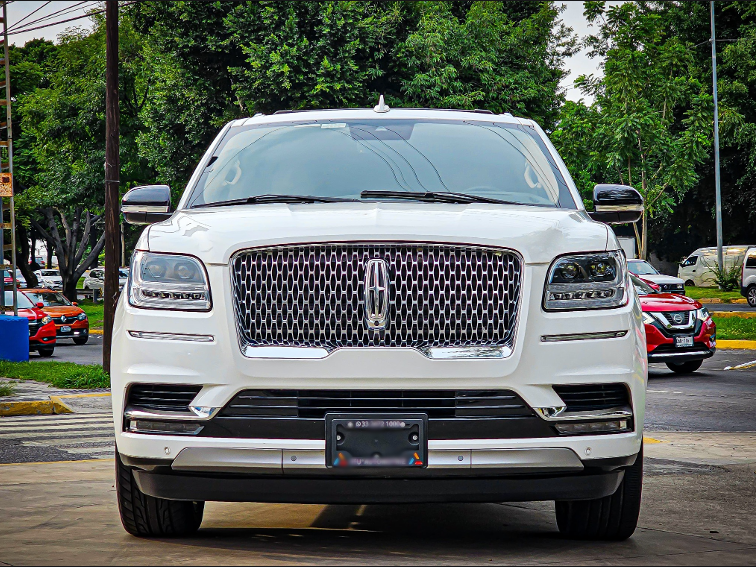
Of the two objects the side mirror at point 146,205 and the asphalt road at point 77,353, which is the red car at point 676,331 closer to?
the side mirror at point 146,205

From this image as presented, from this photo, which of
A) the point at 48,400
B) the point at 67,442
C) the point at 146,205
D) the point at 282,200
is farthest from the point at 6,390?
the point at 282,200

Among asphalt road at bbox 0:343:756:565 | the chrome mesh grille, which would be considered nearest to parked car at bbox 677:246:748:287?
asphalt road at bbox 0:343:756:565

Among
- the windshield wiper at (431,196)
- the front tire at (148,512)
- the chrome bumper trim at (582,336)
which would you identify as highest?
the windshield wiper at (431,196)

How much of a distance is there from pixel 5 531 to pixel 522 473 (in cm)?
272

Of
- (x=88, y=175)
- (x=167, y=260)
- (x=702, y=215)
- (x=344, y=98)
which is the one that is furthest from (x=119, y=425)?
(x=702, y=215)

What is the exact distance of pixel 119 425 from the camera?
177 inches

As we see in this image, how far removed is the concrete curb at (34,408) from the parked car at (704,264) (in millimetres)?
37351

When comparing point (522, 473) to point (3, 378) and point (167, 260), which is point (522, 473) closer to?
point (167, 260)

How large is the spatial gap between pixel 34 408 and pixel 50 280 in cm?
5888

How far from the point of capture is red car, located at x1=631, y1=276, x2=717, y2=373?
51.2 feet

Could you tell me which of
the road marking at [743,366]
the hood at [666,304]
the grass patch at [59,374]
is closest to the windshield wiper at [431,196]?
the hood at [666,304]

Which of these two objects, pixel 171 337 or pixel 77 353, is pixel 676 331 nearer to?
pixel 171 337

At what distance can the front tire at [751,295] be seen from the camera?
34.2 metres

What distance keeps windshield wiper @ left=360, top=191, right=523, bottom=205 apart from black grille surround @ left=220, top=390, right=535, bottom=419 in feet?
4.08
